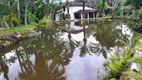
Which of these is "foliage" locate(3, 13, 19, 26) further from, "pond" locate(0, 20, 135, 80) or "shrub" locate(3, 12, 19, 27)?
"pond" locate(0, 20, 135, 80)

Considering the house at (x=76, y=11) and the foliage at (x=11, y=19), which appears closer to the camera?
the foliage at (x=11, y=19)

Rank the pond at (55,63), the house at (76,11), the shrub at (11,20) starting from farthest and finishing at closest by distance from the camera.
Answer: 1. the house at (76,11)
2. the shrub at (11,20)
3. the pond at (55,63)

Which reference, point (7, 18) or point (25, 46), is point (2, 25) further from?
point (25, 46)

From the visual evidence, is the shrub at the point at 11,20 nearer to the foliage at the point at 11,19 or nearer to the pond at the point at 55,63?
the foliage at the point at 11,19

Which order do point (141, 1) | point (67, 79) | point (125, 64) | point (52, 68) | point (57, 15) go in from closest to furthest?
point (125, 64) < point (67, 79) < point (52, 68) < point (141, 1) < point (57, 15)

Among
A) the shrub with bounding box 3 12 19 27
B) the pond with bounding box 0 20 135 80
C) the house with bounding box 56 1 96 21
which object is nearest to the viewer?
the pond with bounding box 0 20 135 80

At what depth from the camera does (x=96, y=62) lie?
12.6 meters

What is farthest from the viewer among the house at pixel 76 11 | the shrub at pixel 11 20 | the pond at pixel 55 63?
the house at pixel 76 11

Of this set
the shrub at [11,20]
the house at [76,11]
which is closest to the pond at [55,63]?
the shrub at [11,20]

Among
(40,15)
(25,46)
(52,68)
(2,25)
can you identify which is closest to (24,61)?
(52,68)

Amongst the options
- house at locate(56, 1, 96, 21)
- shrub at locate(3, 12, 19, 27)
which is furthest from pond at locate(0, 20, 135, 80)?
house at locate(56, 1, 96, 21)

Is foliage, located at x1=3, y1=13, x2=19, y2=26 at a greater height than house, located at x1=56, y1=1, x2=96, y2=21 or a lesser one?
greater

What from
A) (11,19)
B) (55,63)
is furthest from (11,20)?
(55,63)

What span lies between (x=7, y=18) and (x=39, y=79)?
1955 cm
